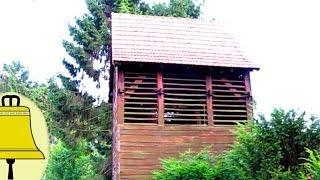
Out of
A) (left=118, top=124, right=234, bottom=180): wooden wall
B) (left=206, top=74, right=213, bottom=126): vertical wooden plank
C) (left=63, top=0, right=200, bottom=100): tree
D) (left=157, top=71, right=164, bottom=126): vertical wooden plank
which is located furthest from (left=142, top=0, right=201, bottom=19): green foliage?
(left=118, top=124, right=234, bottom=180): wooden wall

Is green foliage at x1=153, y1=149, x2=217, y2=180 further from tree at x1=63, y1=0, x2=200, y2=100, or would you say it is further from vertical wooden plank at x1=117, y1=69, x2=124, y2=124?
tree at x1=63, y1=0, x2=200, y2=100

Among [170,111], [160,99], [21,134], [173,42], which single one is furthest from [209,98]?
[21,134]

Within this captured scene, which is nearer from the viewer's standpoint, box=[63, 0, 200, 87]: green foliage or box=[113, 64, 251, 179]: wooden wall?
box=[113, 64, 251, 179]: wooden wall

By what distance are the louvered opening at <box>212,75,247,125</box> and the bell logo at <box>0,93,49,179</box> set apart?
39.4 ft

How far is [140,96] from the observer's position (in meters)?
12.7

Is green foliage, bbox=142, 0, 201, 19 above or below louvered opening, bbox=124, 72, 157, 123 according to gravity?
above

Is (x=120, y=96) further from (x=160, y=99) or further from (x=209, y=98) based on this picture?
(x=209, y=98)

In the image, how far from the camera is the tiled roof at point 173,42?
1295 centimetres

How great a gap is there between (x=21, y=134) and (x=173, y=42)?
13.3 m

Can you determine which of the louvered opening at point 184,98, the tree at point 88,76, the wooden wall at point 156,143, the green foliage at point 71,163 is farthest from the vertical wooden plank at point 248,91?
the green foliage at point 71,163

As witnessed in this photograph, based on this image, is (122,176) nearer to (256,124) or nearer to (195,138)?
(195,138)

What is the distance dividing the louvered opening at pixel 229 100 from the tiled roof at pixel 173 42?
0.61 meters

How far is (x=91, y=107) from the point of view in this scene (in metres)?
20.3

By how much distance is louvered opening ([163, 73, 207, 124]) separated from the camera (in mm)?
12719
